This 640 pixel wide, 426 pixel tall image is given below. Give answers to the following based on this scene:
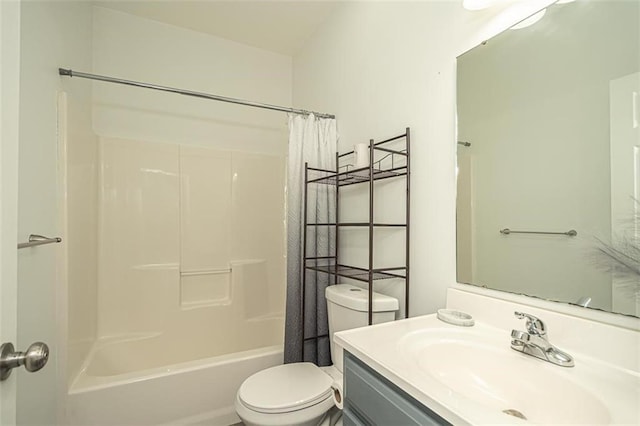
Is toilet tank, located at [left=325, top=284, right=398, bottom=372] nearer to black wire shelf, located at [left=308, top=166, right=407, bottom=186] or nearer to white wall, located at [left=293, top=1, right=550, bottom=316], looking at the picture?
white wall, located at [left=293, top=1, right=550, bottom=316]

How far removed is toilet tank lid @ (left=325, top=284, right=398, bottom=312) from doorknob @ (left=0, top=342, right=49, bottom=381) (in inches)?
41.8

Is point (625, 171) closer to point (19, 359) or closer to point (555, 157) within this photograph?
point (555, 157)

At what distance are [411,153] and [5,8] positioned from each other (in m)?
1.30

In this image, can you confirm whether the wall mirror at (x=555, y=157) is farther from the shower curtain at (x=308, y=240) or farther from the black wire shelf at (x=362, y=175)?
the shower curtain at (x=308, y=240)

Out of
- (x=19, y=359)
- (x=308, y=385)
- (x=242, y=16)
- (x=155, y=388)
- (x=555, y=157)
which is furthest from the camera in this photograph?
(x=242, y=16)

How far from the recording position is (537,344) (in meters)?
0.76

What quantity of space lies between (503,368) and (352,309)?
26.4 inches

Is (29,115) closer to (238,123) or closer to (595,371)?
(238,123)

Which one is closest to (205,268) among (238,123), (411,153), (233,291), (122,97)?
(233,291)

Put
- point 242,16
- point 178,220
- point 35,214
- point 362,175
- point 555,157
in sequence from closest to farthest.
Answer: point 555,157 → point 35,214 → point 362,175 → point 242,16 → point 178,220

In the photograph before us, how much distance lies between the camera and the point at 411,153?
1.35 metres

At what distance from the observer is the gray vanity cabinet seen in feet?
2.04

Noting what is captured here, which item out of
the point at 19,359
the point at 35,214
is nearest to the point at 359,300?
the point at 19,359

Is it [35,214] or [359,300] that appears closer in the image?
[35,214]
